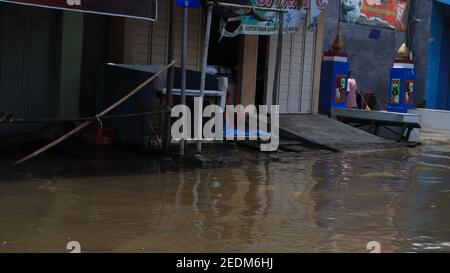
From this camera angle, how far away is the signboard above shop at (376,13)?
1956 centimetres

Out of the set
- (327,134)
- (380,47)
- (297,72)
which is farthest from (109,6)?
(380,47)

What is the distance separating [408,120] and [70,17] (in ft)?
26.0

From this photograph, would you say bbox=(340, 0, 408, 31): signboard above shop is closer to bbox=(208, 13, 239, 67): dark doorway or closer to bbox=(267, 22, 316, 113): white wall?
bbox=(267, 22, 316, 113): white wall

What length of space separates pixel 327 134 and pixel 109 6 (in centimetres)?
631

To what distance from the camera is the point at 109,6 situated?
27.7 ft

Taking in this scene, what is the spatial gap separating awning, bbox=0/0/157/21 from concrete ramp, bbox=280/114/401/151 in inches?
191

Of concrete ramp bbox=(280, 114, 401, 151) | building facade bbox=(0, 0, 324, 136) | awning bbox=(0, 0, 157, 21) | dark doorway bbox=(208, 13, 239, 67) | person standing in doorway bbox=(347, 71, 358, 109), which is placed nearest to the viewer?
awning bbox=(0, 0, 157, 21)

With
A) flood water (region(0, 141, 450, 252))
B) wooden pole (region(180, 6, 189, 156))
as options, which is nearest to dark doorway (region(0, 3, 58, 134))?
flood water (region(0, 141, 450, 252))

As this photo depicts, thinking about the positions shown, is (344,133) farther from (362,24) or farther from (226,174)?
(362,24)

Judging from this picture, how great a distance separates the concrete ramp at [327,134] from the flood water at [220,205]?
5.99 feet

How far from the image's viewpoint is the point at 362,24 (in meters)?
20.1

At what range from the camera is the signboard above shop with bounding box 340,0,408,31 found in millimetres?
19562
